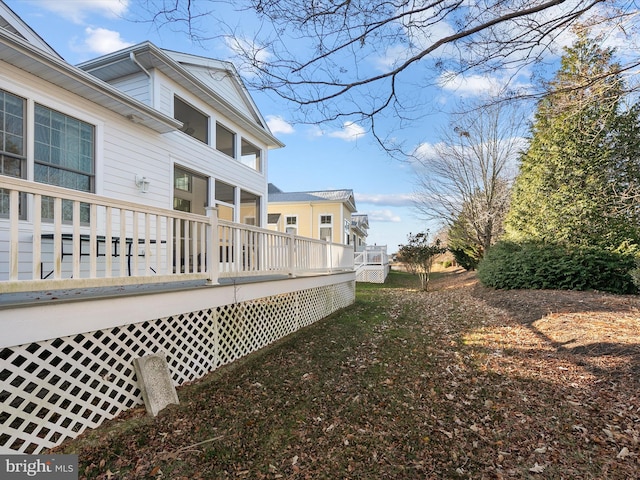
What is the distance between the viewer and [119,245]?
184 inches

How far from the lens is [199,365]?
13.8ft

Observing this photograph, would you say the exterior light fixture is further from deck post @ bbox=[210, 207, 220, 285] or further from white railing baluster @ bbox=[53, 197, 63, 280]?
white railing baluster @ bbox=[53, 197, 63, 280]

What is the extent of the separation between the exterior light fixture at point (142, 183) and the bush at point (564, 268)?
11.0m

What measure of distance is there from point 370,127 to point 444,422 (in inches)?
142

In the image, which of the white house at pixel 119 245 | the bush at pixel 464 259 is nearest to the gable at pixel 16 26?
the white house at pixel 119 245

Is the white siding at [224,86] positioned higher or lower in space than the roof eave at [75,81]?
higher

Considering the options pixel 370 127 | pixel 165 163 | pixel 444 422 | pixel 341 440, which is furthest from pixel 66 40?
pixel 444 422

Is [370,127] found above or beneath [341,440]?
above

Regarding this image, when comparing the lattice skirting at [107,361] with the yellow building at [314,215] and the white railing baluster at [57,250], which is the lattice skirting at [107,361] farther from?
the yellow building at [314,215]

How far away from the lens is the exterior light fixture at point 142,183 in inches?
252

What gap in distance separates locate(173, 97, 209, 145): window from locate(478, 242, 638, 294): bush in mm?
10357

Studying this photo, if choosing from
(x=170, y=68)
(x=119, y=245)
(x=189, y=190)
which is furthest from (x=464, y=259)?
(x=119, y=245)

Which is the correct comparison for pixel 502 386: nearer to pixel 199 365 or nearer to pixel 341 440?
pixel 341 440

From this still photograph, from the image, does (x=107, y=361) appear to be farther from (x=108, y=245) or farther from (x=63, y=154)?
(x=63, y=154)
